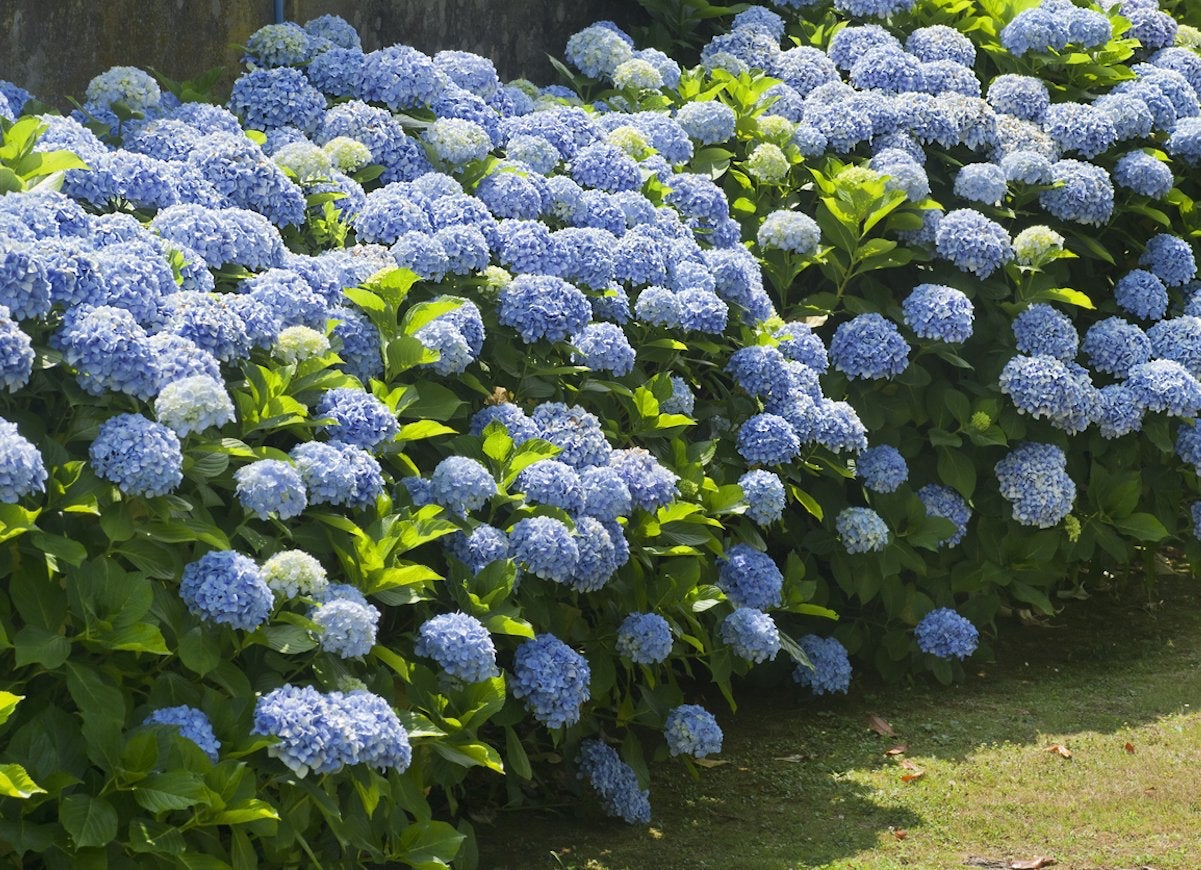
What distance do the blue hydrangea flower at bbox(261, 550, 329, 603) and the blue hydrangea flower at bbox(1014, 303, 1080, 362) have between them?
2924 mm

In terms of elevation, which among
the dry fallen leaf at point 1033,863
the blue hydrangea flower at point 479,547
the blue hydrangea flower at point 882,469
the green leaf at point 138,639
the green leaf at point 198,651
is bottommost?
the dry fallen leaf at point 1033,863

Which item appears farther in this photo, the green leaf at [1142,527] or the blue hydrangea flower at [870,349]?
the green leaf at [1142,527]

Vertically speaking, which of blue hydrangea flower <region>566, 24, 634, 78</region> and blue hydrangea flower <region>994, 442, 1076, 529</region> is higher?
blue hydrangea flower <region>566, 24, 634, 78</region>

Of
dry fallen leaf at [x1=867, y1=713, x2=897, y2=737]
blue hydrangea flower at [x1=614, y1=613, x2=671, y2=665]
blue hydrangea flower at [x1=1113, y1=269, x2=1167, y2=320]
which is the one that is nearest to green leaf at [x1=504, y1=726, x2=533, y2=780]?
blue hydrangea flower at [x1=614, y1=613, x2=671, y2=665]

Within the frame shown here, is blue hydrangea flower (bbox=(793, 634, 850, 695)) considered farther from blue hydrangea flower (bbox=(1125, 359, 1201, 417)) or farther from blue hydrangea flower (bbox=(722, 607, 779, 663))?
blue hydrangea flower (bbox=(1125, 359, 1201, 417))

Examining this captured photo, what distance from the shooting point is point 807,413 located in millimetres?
4602

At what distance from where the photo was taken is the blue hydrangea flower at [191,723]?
285 cm

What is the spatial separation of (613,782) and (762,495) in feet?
2.95

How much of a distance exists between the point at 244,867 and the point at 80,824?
1.06 ft

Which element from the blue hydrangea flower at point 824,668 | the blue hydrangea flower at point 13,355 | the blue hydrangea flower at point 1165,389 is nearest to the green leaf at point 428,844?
the blue hydrangea flower at point 13,355

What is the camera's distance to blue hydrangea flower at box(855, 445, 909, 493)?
4.88 m

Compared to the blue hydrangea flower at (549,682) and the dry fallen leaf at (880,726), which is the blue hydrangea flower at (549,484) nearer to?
the blue hydrangea flower at (549,682)

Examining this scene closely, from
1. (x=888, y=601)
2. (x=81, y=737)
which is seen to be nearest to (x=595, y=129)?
(x=888, y=601)

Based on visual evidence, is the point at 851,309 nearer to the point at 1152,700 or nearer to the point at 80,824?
the point at 1152,700
